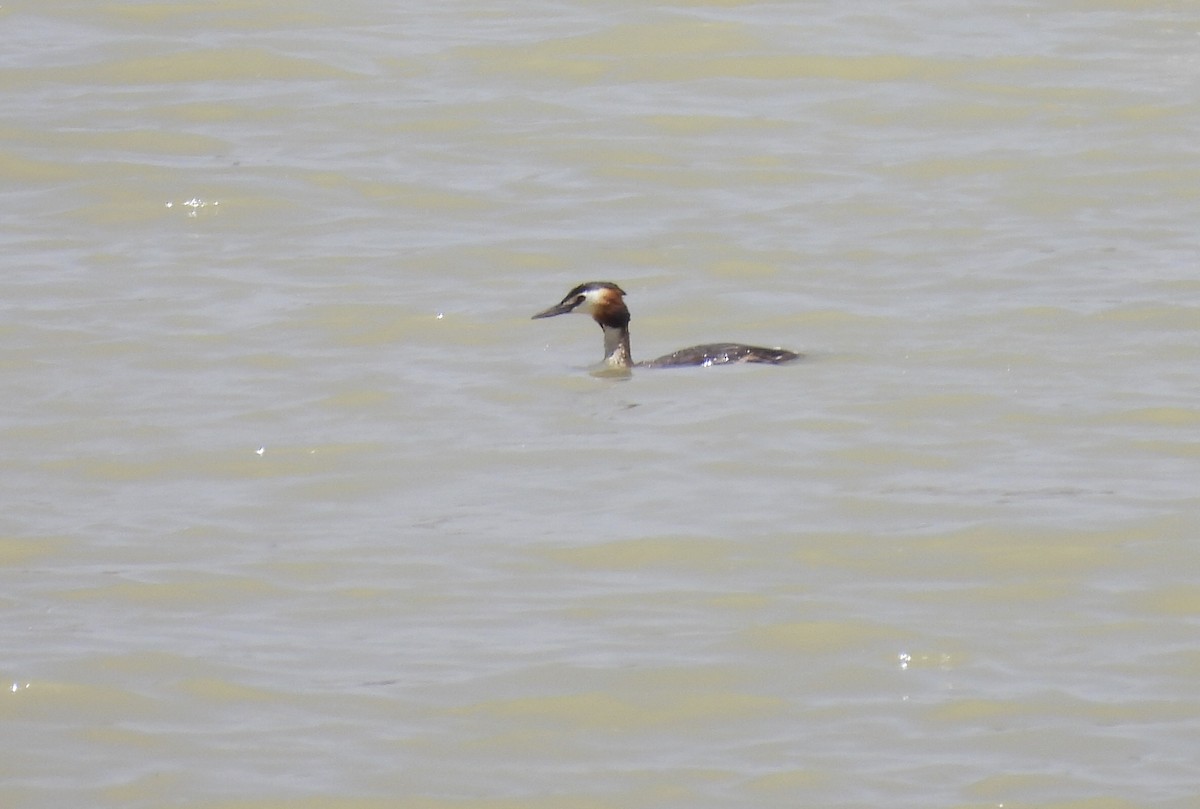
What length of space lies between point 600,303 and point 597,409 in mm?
1277

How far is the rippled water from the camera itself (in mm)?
6879

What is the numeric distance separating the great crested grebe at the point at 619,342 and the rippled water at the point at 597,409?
0.19 meters

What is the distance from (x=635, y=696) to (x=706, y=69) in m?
11.8

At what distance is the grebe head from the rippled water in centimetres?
34

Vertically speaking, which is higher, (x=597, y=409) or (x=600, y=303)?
(x=600, y=303)

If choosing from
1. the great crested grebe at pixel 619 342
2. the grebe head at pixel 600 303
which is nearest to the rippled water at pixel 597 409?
the great crested grebe at pixel 619 342

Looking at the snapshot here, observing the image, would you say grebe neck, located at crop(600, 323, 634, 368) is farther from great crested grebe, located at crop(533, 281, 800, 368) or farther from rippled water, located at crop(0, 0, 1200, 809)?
rippled water, located at crop(0, 0, 1200, 809)

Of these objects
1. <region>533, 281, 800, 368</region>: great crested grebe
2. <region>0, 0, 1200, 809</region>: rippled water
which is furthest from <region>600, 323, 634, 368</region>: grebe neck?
<region>0, 0, 1200, 809</region>: rippled water

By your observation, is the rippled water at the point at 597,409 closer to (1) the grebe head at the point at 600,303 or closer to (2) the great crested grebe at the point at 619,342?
(2) the great crested grebe at the point at 619,342

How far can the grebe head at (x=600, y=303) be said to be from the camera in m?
12.2

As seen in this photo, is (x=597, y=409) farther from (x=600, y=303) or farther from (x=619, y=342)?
(x=619, y=342)

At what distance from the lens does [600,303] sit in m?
12.3

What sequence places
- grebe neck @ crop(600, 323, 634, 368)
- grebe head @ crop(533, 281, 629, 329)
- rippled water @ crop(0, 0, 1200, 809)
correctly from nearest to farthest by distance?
rippled water @ crop(0, 0, 1200, 809), grebe head @ crop(533, 281, 629, 329), grebe neck @ crop(600, 323, 634, 368)

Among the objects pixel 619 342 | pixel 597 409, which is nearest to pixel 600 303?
pixel 619 342
